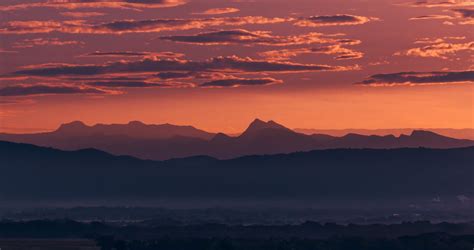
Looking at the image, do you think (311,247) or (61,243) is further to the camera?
(61,243)

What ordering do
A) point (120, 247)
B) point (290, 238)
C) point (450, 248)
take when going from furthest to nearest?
point (290, 238) → point (120, 247) → point (450, 248)

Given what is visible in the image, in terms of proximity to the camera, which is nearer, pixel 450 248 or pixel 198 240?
pixel 450 248

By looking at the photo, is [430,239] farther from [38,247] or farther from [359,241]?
[38,247]

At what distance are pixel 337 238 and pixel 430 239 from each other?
50.9 feet

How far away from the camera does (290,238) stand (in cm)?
18875

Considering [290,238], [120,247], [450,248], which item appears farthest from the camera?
[290,238]

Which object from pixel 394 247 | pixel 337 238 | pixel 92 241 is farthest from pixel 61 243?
pixel 394 247

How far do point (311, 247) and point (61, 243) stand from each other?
39.6 m

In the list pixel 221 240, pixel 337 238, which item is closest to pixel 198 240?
pixel 221 240

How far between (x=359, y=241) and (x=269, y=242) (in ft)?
34.6

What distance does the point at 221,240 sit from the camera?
569ft

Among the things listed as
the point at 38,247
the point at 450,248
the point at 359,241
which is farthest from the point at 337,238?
the point at 38,247

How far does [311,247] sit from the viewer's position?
170 meters

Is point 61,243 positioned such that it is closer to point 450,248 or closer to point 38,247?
point 38,247
